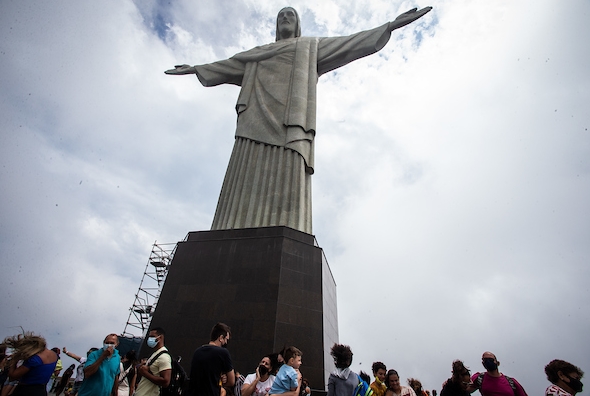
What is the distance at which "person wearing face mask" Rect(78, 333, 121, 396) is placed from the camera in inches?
126

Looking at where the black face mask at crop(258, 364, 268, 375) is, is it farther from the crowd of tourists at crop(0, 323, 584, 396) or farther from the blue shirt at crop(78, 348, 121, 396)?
the blue shirt at crop(78, 348, 121, 396)

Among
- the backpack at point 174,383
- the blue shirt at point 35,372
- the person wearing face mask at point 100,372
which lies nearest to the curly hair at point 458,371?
the backpack at point 174,383

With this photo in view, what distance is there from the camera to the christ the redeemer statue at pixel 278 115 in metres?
8.85

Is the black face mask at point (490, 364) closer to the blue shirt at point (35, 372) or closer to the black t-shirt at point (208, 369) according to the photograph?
the black t-shirt at point (208, 369)

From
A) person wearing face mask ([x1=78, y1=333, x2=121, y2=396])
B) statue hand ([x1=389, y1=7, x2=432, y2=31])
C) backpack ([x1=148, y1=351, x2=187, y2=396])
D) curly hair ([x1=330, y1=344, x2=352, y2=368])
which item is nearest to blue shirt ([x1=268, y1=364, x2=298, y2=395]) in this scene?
curly hair ([x1=330, y1=344, x2=352, y2=368])

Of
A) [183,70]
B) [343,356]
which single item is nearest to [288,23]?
[183,70]

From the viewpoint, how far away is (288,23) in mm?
12906

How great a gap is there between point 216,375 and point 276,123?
8.05m

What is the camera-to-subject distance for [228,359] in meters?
2.94

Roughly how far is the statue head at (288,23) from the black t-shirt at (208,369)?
12.4 metres

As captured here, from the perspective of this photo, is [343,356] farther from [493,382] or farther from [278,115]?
[278,115]

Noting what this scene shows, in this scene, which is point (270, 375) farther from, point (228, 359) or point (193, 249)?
point (193, 249)

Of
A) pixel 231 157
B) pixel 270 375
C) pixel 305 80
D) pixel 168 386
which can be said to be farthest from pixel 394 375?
pixel 305 80

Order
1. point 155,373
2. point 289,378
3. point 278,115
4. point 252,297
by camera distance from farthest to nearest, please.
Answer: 1. point 278,115
2. point 252,297
3. point 155,373
4. point 289,378
